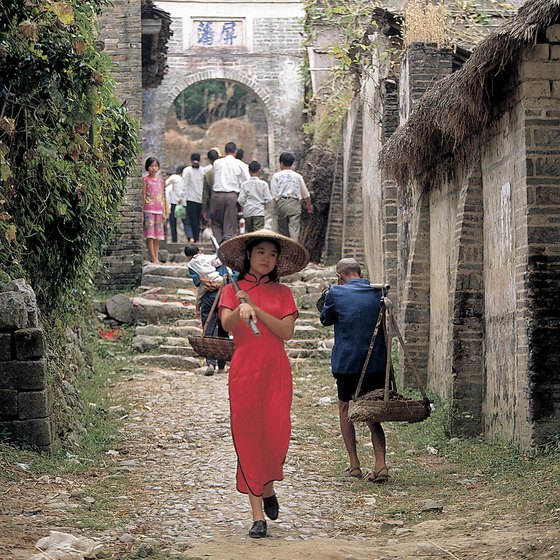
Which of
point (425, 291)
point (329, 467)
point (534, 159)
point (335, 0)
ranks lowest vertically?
point (329, 467)

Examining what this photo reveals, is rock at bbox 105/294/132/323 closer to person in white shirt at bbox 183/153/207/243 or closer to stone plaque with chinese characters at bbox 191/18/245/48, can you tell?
person in white shirt at bbox 183/153/207/243

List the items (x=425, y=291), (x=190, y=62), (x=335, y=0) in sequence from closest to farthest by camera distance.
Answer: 1. (x=425, y=291)
2. (x=335, y=0)
3. (x=190, y=62)

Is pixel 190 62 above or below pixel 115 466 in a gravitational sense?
above

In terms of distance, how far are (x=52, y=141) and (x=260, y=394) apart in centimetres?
355

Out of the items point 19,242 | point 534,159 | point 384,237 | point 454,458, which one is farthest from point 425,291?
point 19,242

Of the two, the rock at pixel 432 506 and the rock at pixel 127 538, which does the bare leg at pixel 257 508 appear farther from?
the rock at pixel 432 506

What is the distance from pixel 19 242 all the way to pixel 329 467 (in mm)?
3141

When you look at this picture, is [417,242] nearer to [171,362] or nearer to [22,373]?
[171,362]

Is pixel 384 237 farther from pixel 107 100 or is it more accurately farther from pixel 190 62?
pixel 190 62

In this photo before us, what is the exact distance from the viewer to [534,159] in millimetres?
7887

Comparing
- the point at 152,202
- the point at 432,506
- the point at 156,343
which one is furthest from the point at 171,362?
the point at 432,506

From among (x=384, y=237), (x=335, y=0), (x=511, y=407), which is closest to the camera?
(x=511, y=407)

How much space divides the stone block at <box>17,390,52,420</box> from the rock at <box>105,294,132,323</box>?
324 inches

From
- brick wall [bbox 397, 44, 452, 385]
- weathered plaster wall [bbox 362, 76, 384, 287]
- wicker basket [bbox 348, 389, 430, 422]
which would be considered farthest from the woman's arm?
weathered plaster wall [bbox 362, 76, 384, 287]
